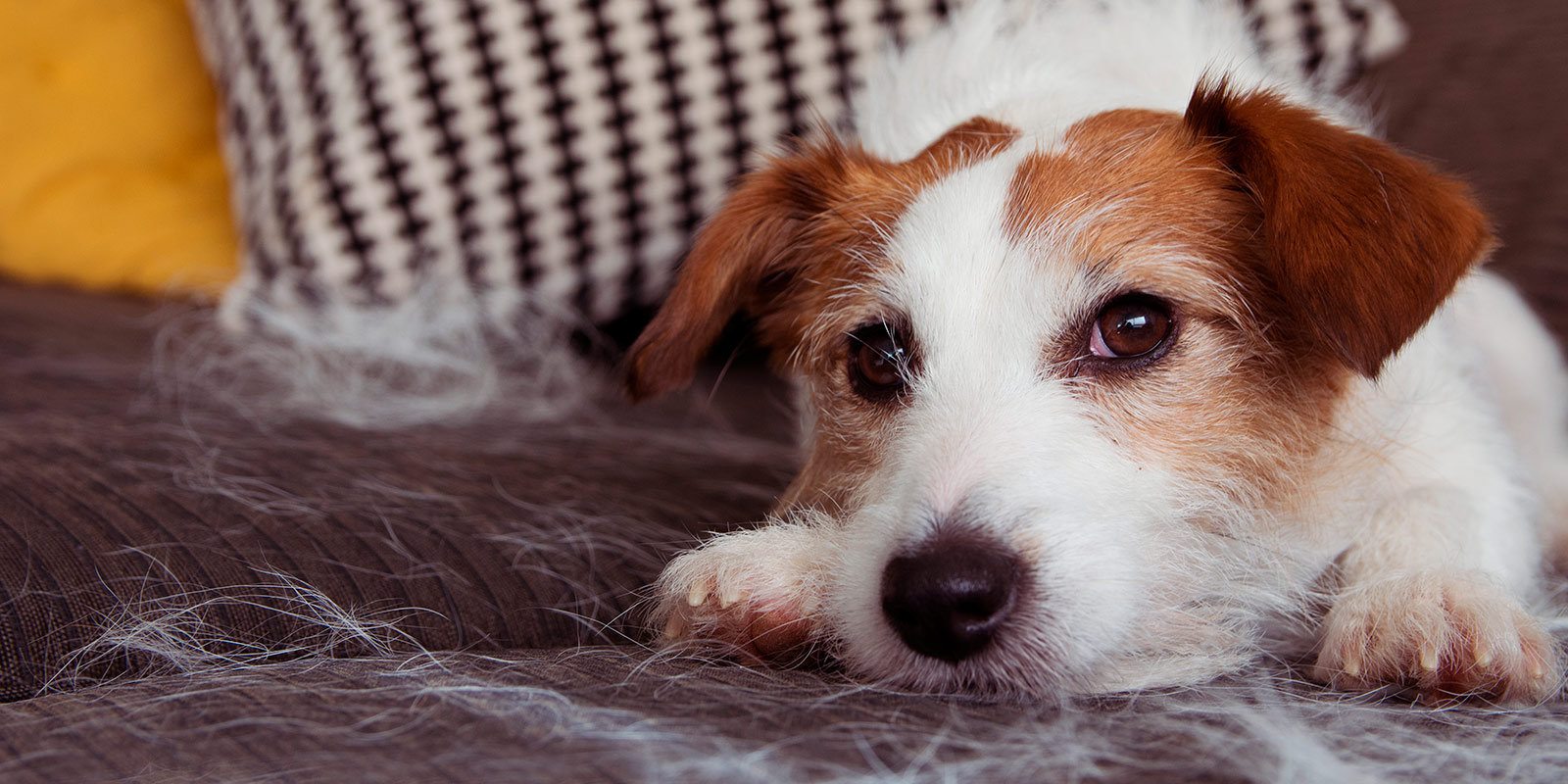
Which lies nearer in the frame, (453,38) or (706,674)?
(706,674)

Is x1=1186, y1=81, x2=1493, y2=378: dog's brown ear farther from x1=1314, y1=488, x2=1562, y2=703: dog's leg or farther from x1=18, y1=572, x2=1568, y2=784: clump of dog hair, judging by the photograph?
x1=18, y1=572, x2=1568, y2=784: clump of dog hair

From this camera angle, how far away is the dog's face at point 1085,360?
894 mm

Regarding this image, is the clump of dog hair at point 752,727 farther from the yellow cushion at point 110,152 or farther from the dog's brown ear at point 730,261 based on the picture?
the yellow cushion at point 110,152

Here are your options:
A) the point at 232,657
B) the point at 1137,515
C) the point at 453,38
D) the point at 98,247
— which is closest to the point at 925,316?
the point at 1137,515

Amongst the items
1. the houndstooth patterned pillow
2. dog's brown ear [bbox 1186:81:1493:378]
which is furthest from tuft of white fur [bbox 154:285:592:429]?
dog's brown ear [bbox 1186:81:1493:378]

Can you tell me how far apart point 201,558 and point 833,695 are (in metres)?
0.62

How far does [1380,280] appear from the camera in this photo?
96 cm

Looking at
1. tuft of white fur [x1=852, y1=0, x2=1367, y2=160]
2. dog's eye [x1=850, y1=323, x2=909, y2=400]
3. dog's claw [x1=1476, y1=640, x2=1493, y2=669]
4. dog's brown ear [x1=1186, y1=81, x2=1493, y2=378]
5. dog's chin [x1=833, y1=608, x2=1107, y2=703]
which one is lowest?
dog's claw [x1=1476, y1=640, x2=1493, y2=669]

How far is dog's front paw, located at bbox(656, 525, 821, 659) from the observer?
97cm

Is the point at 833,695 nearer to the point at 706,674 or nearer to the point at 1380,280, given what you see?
the point at 706,674

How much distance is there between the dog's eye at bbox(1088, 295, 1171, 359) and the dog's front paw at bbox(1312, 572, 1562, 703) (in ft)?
0.93

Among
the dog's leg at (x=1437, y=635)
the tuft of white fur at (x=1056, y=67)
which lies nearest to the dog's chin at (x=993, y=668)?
the dog's leg at (x=1437, y=635)

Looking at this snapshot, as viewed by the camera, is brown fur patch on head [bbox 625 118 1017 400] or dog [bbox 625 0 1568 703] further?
brown fur patch on head [bbox 625 118 1017 400]

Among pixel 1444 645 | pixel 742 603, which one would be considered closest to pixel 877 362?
pixel 742 603
